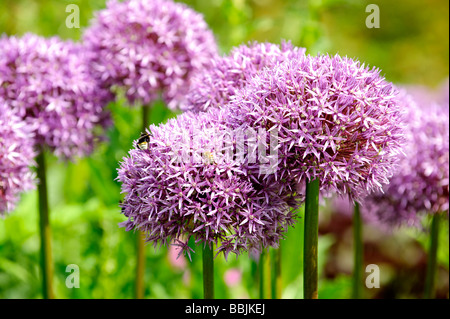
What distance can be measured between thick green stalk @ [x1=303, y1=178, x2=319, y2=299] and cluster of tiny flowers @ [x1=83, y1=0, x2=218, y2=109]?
1400 millimetres

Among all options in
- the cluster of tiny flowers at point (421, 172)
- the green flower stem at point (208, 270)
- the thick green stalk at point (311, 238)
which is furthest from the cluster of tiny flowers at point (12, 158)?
the cluster of tiny flowers at point (421, 172)

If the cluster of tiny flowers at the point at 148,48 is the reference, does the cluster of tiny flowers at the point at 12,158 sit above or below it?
below

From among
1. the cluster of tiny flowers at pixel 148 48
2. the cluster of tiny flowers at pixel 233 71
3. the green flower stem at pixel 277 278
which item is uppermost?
the cluster of tiny flowers at pixel 148 48

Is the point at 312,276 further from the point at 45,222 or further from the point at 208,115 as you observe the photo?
the point at 45,222

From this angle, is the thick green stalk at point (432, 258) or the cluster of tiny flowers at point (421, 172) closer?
the cluster of tiny flowers at point (421, 172)

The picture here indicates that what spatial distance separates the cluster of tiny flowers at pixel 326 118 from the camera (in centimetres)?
200

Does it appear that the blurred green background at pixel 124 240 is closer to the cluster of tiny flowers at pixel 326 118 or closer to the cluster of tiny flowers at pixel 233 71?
the cluster of tiny flowers at pixel 233 71

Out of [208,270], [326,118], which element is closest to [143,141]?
[208,270]

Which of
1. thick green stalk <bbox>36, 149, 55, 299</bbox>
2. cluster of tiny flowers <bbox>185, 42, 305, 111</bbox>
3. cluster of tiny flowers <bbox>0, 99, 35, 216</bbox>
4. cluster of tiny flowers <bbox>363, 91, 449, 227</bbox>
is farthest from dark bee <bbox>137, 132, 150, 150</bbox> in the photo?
cluster of tiny flowers <bbox>363, 91, 449, 227</bbox>

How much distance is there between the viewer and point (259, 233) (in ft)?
6.79

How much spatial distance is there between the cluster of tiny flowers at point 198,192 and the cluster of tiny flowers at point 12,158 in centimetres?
82

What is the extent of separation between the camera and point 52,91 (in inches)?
123

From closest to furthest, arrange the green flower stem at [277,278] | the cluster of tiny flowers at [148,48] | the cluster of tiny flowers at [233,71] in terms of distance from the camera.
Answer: the cluster of tiny flowers at [233,71] → the green flower stem at [277,278] → the cluster of tiny flowers at [148,48]
